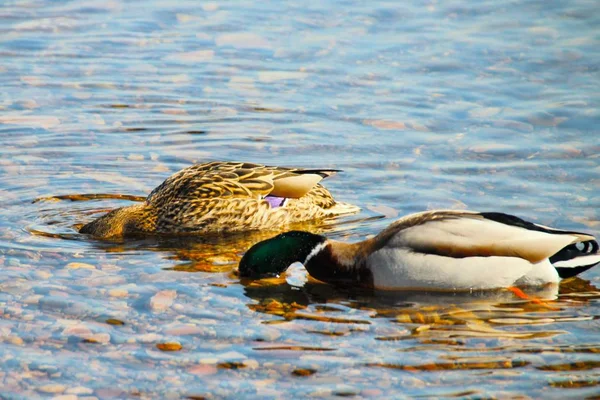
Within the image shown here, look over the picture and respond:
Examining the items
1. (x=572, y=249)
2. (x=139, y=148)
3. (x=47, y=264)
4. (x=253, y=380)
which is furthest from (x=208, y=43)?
(x=253, y=380)

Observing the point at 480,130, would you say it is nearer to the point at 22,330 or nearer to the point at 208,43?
the point at 208,43

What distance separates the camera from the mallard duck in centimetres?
1057

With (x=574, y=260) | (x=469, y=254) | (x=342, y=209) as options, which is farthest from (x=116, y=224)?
(x=574, y=260)

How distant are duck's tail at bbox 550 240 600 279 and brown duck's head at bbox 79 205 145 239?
3.62 meters

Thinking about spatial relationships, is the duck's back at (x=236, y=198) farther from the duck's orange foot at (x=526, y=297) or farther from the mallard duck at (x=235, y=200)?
the duck's orange foot at (x=526, y=297)

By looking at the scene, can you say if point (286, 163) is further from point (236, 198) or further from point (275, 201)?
point (236, 198)

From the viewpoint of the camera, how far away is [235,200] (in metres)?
10.7

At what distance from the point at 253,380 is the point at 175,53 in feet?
29.6

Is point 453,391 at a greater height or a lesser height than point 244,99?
lesser

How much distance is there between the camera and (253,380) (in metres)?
7.04

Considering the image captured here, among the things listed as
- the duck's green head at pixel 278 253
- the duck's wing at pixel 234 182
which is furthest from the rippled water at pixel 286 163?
the duck's wing at pixel 234 182

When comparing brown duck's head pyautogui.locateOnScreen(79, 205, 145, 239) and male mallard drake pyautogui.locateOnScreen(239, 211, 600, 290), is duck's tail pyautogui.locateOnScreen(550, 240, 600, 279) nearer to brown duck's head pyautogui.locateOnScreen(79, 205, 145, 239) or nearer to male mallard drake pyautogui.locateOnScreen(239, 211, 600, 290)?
male mallard drake pyautogui.locateOnScreen(239, 211, 600, 290)

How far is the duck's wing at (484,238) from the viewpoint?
8.50 meters

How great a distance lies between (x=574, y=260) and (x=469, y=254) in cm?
78
